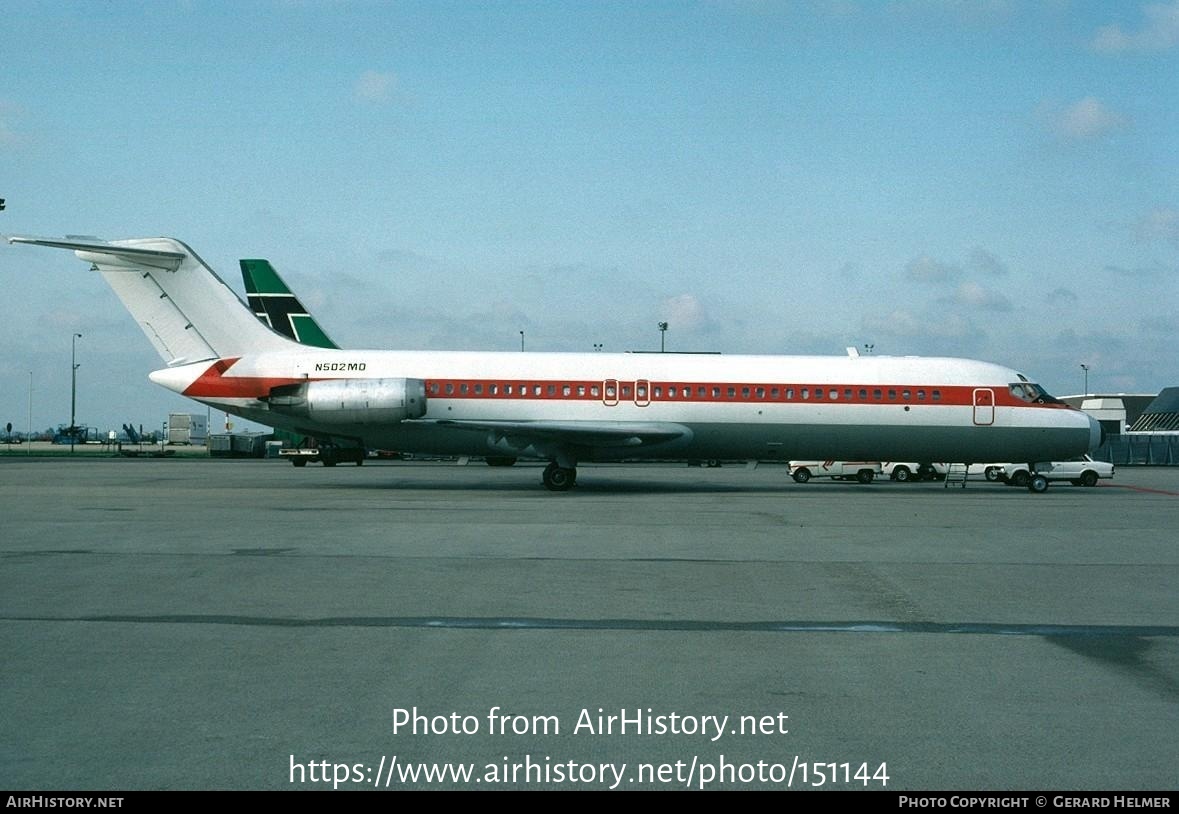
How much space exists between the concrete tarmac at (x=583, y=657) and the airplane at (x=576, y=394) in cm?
1068

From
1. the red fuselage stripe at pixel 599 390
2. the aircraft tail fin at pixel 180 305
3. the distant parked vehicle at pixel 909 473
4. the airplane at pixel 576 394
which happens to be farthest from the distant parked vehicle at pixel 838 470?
the aircraft tail fin at pixel 180 305

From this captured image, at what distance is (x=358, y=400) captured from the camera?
1045 inches

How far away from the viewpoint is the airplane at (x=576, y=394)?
2727 centimetres

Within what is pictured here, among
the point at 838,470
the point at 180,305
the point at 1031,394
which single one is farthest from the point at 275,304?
the point at 1031,394

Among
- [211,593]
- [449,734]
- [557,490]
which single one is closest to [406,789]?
[449,734]

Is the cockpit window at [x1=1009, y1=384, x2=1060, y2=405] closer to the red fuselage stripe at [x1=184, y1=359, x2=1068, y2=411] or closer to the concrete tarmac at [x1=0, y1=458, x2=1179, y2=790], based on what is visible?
the red fuselage stripe at [x1=184, y1=359, x2=1068, y2=411]

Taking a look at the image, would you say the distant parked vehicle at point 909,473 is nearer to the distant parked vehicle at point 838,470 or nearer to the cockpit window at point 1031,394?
the distant parked vehicle at point 838,470

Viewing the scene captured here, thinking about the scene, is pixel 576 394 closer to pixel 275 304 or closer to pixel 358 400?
pixel 358 400

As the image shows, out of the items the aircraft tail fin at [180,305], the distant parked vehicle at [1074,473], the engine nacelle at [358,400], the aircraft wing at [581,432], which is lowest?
the distant parked vehicle at [1074,473]

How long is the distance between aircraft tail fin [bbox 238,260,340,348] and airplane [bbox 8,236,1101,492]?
15.3 meters

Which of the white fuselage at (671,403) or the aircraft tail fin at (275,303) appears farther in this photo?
the aircraft tail fin at (275,303)

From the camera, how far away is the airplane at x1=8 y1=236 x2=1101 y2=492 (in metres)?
27.3

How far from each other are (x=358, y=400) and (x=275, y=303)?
1891 centimetres

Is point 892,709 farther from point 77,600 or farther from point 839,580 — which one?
point 77,600
